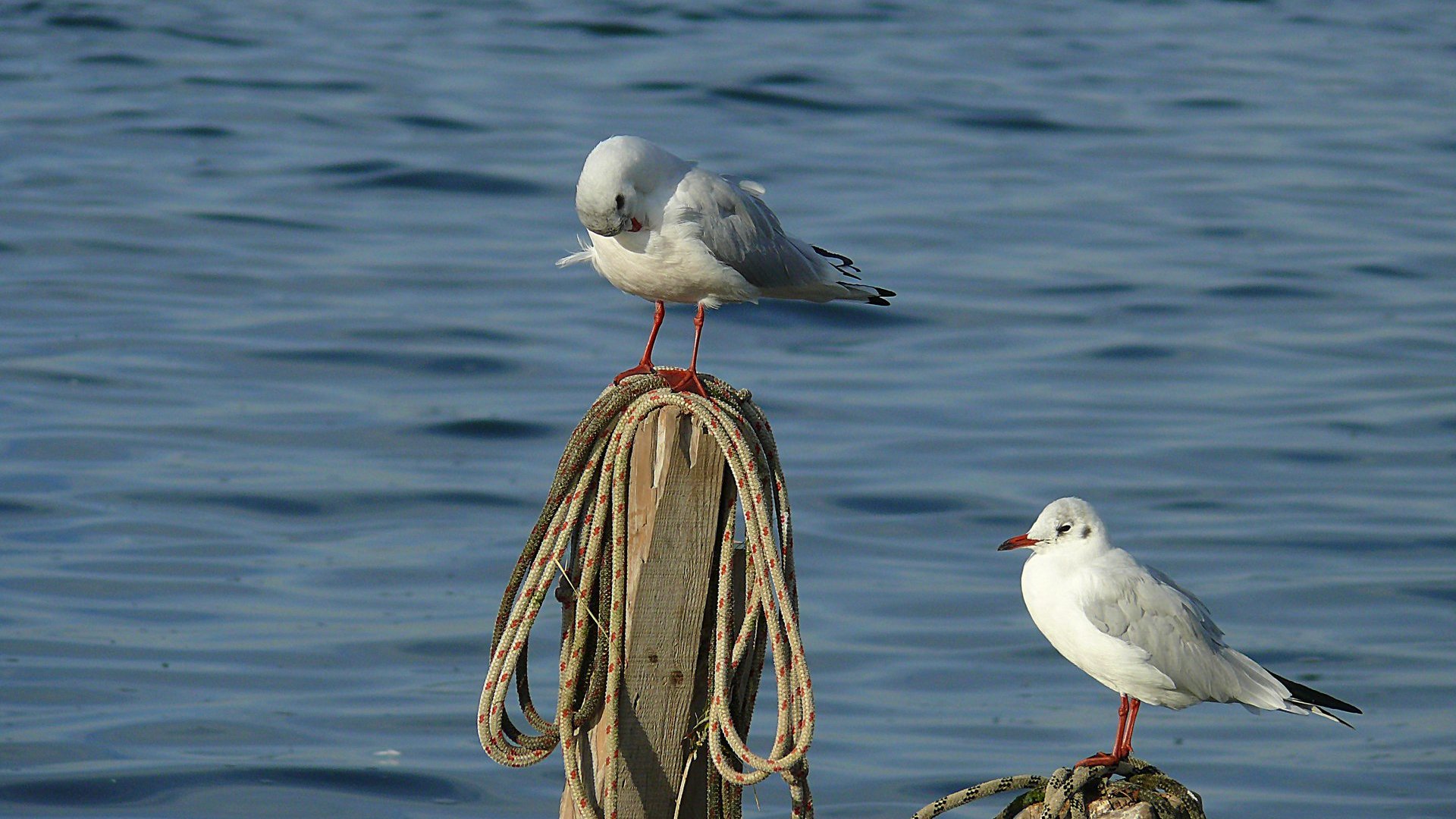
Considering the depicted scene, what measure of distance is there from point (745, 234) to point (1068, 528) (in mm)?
1373

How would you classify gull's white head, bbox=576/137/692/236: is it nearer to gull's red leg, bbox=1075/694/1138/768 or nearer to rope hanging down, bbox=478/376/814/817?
rope hanging down, bbox=478/376/814/817

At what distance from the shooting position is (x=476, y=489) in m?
13.7

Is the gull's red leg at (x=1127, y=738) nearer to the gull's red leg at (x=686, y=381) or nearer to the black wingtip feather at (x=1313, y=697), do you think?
the black wingtip feather at (x=1313, y=697)

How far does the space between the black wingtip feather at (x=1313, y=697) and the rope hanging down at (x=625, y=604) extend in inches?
59.1

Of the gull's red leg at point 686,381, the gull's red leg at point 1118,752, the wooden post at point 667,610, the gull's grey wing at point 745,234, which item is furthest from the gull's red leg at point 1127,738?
the gull's grey wing at point 745,234

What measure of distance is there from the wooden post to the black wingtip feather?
1765 millimetres

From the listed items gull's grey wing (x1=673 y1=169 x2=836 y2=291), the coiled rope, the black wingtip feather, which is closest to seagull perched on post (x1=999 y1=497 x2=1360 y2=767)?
the black wingtip feather

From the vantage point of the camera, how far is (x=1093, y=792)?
4.98 meters

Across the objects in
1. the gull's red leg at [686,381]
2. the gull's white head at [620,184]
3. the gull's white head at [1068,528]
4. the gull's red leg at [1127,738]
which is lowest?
the gull's red leg at [1127,738]

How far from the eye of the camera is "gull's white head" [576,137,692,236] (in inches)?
225

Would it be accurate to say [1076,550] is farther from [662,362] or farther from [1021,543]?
[662,362]

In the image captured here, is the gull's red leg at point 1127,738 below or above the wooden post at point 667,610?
below

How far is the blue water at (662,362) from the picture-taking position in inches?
393

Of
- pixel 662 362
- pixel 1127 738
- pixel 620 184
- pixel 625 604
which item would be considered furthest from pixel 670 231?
pixel 662 362
